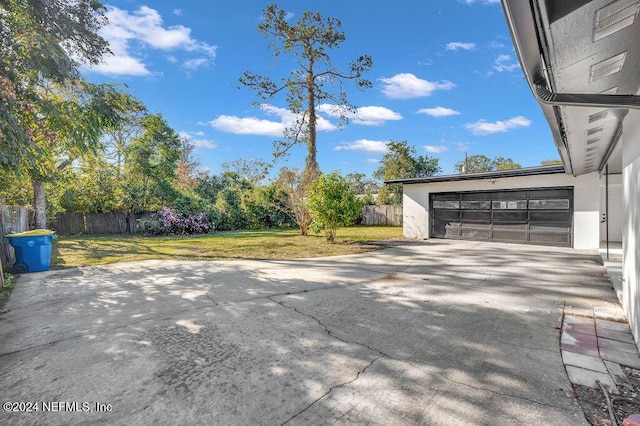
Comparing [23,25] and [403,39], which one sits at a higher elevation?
[403,39]

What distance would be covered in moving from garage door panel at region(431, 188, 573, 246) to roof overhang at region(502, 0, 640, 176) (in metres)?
7.67

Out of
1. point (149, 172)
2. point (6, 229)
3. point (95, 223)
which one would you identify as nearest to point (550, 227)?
point (6, 229)

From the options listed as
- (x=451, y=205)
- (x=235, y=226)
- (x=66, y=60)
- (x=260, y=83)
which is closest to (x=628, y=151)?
(x=451, y=205)

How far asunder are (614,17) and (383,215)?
2101 centimetres

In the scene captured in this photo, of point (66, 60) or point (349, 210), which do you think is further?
point (349, 210)

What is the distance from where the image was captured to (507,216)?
1044 cm

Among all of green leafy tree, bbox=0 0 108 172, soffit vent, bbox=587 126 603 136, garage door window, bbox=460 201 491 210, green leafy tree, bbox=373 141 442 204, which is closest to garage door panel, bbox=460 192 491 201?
garage door window, bbox=460 201 491 210

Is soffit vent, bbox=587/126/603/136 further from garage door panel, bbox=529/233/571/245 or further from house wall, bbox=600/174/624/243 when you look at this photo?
garage door panel, bbox=529/233/571/245

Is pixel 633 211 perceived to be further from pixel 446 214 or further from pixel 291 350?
pixel 446 214

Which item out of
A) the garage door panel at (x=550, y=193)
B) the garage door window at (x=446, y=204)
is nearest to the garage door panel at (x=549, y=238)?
the garage door panel at (x=550, y=193)

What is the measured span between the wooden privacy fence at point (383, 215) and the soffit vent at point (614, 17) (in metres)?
20.0

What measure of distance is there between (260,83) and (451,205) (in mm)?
11379

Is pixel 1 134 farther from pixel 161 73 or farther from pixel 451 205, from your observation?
pixel 451 205

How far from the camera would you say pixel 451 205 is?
38.8 ft
